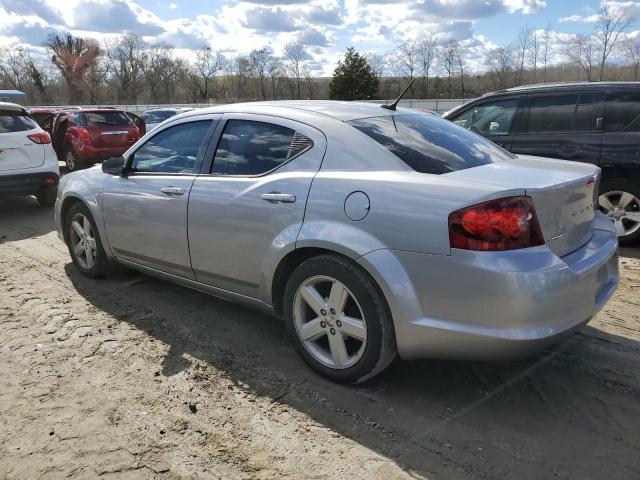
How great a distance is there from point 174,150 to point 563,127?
14.0ft

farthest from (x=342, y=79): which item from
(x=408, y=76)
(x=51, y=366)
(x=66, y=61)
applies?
(x=51, y=366)

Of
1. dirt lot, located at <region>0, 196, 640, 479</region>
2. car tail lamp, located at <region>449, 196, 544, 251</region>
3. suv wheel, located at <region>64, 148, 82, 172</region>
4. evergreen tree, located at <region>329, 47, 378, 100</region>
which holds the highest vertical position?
evergreen tree, located at <region>329, 47, 378, 100</region>

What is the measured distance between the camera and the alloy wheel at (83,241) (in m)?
4.93

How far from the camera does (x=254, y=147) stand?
3.55 meters

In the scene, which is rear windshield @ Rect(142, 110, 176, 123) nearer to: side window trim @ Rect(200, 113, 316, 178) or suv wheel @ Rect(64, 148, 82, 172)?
suv wheel @ Rect(64, 148, 82, 172)

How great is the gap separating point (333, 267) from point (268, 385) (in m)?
0.82

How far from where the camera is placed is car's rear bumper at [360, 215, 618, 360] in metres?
2.52

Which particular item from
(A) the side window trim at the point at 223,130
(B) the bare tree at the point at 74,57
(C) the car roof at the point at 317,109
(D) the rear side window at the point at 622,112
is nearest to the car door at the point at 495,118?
(D) the rear side window at the point at 622,112

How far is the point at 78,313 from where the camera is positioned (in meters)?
4.29

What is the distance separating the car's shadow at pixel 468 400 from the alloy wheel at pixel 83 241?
3.99ft

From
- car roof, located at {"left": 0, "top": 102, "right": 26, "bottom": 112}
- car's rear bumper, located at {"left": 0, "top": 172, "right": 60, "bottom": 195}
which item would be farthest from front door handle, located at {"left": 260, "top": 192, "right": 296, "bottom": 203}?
car roof, located at {"left": 0, "top": 102, "right": 26, "bottom": 112}

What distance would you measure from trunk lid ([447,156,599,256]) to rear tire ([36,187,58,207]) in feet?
25.3

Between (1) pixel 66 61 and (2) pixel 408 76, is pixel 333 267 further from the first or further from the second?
(1) pixel 66 61

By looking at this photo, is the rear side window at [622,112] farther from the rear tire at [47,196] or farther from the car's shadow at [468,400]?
the rear tire at [47,196]
